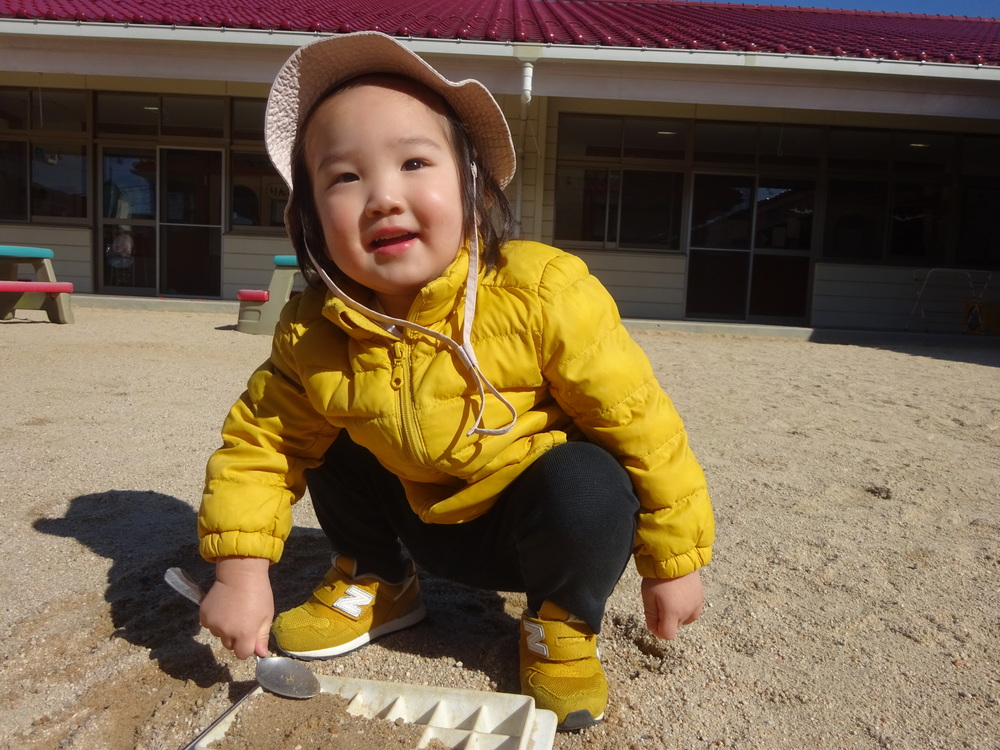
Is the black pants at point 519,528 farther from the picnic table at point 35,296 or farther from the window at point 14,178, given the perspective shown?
the window at point 14,178

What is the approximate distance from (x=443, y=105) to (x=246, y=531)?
0.86 m

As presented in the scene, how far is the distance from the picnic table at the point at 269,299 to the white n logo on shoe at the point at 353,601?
520cm

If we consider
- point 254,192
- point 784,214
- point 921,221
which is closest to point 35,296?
point 254,192

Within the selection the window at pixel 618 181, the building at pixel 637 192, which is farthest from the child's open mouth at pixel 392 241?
the window at pixel 618 181

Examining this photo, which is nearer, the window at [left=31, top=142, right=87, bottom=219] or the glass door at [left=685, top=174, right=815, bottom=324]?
the window at [left=31, top=142, right=87, bottom=219]

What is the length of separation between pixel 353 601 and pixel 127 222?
9.53m

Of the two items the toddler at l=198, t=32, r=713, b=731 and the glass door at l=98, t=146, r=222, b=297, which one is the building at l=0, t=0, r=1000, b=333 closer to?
the glass door at l=98, t=146, r=222, b=297

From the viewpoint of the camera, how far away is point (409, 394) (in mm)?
1373

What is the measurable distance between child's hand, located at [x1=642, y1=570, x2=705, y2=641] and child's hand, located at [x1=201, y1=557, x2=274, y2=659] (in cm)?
67

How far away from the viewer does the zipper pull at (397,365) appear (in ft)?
4.53

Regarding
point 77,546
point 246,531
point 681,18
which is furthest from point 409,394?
point 681,18

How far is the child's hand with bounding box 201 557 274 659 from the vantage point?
1374 millimetres

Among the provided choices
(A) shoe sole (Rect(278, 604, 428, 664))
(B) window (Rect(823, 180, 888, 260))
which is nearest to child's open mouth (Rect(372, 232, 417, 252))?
(A) shoe sole (Rect(278, 604, 428, 664))

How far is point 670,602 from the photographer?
1.39 meters
